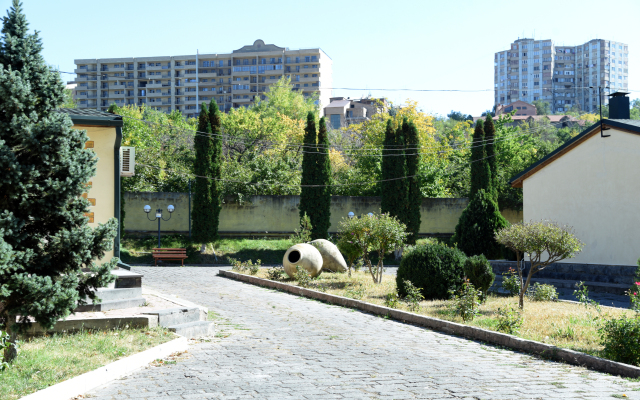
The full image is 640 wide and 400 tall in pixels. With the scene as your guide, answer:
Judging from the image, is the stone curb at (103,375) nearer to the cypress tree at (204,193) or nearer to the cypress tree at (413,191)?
the cypress tree at (204,193)

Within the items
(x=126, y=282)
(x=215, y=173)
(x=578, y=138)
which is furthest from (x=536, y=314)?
(x=215, y=173)

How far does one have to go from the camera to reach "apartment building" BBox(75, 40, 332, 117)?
97.5 metres

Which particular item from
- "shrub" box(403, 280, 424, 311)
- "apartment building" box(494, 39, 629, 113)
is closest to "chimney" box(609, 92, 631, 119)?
"shrub" box(403, 280, 424, 311)

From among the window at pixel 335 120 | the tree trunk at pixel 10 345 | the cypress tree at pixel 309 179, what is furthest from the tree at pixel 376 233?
the window at pixel 335 120

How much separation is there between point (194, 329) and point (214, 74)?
93.7 m

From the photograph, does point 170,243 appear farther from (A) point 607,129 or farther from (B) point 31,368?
(B) point 31,368

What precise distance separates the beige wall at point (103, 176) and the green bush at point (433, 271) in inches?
291

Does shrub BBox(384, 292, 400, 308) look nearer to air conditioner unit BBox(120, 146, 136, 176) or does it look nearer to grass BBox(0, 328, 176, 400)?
grass BBox(0, 328, 176, 400)

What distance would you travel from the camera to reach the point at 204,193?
2944cm

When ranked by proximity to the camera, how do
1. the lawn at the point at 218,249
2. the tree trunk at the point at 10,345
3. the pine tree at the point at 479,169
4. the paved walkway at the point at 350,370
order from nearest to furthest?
the paved walkway at the point at 350,370 → the tree trunk at the point at 10,345 → the lawn at the point at 218,249 → the pine tree at the point at 479,169

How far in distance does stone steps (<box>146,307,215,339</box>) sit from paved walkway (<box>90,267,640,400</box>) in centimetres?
43

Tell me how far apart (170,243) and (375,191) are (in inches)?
519

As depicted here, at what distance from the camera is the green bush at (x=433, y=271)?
538 inches

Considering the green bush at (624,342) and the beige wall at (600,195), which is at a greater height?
the beige wall at (600,195)
